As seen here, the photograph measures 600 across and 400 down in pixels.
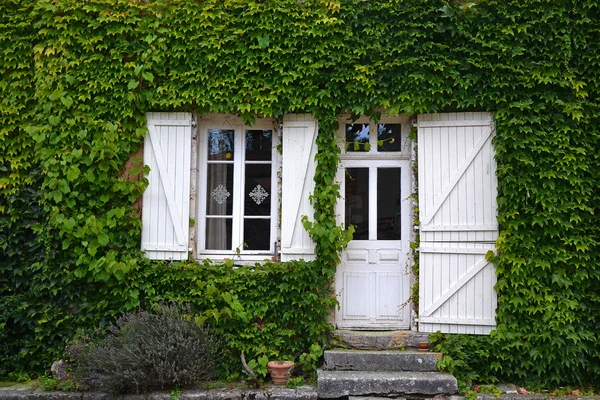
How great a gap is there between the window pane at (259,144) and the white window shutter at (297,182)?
304mm

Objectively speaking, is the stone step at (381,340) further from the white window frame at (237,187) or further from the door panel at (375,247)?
the white window frame at (237,187)

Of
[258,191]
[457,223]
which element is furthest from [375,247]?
[258,191]

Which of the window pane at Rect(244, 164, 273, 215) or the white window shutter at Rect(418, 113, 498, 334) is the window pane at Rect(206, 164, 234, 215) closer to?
the window pane at Rect(244, 164, 273, 215)

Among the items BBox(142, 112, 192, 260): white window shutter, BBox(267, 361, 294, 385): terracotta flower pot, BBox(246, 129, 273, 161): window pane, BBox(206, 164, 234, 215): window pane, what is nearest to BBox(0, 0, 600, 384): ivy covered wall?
BBox(142, 112, 192, 260): white window shutter

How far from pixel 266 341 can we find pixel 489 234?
2.92 metres

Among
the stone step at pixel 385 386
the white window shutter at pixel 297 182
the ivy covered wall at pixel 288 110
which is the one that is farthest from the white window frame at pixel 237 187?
the stone step at pixel 385 386

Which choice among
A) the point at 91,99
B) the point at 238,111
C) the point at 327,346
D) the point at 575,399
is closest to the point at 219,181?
the point at 238,111

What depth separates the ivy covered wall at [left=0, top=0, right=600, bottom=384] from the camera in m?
5.87

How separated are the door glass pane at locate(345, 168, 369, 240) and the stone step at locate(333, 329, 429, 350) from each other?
119cm

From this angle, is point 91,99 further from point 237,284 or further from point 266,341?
point 266,341

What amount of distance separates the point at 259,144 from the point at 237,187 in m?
0.62

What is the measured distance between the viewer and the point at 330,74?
20.5 feet

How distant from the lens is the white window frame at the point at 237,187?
21.2 ft

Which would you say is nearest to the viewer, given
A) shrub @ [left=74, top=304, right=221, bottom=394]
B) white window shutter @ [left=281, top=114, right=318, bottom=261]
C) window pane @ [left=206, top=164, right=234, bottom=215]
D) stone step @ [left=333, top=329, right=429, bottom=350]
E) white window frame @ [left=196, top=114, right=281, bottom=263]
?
shrub @ [left=74, top=304, right=221, bottom=394]
